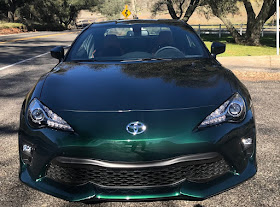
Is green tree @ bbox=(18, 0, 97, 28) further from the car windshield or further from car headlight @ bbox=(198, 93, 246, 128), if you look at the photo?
car headlight @ bbox=(198, 93, 246, 128)

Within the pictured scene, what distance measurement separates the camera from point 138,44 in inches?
165

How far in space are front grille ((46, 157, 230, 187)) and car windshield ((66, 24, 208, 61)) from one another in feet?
5.87

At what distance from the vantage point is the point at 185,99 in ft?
8.56

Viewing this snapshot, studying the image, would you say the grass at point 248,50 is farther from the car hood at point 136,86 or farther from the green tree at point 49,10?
the green tree at point 49,10

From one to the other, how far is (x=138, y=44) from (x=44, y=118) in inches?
79.6

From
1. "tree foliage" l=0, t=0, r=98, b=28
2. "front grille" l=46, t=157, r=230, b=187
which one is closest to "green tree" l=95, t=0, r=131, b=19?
"tree foliage" l=0, t=0, r=98, b=28

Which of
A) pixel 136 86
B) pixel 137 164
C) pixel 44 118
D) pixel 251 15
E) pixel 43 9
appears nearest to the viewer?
pixel 137 164

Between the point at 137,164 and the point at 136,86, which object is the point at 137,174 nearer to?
the point at 137,164

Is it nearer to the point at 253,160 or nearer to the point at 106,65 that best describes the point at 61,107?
the point at 106,65

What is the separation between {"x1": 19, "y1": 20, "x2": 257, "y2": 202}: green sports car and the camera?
7.60ft

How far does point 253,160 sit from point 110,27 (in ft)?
8.77

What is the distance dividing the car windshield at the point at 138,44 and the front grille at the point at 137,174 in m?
1.79

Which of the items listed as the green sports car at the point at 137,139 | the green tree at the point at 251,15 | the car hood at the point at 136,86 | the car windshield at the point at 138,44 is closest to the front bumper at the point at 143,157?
the green sports car at the point at 137,139

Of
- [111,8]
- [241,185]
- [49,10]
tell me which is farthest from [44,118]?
[111,8]
